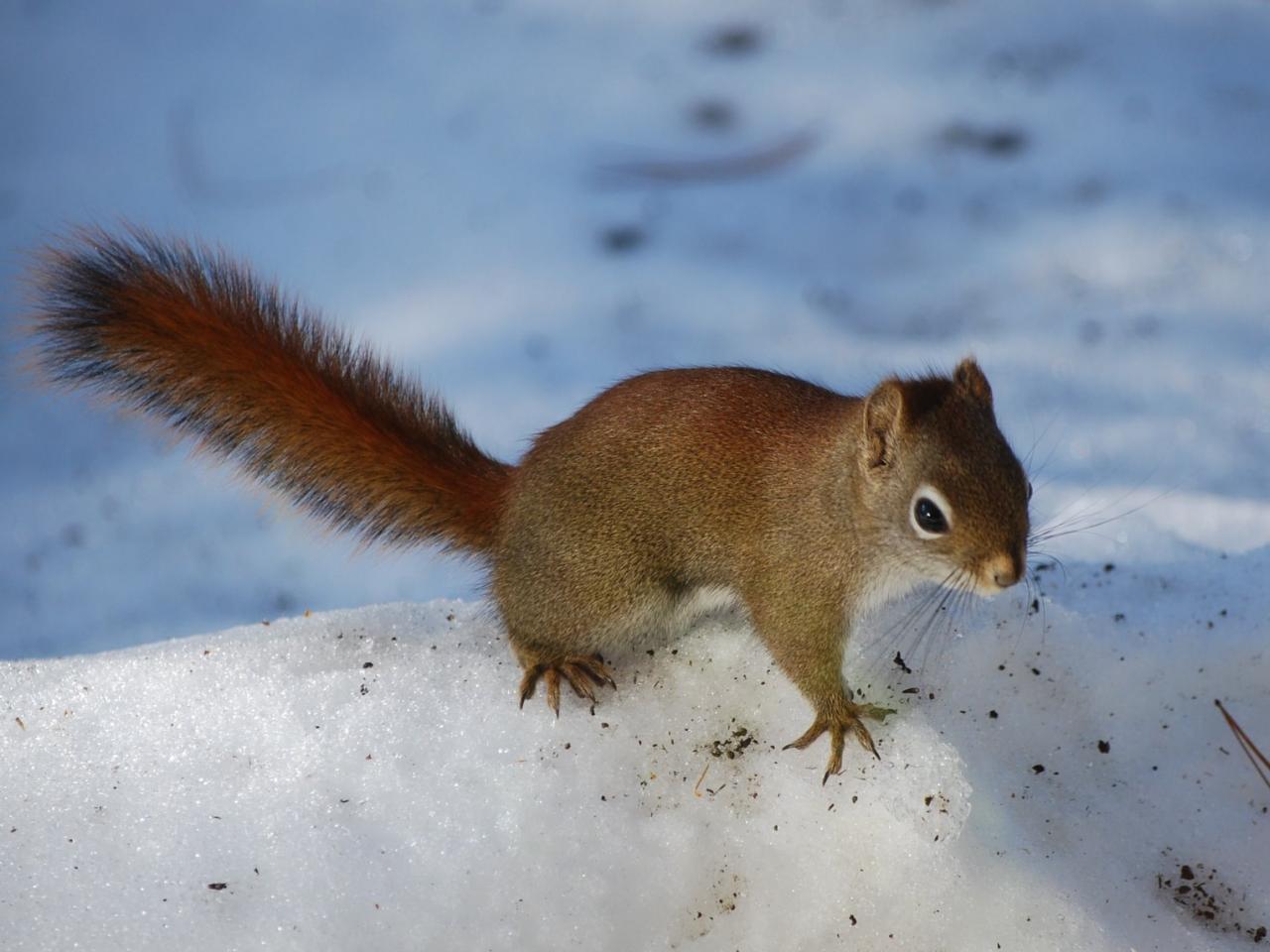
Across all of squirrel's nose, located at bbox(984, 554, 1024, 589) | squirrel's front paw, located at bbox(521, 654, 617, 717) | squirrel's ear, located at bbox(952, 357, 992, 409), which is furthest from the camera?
squirrel's front paw, located at bbox(521, 654, 617, 717)

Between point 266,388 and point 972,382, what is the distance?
85 cm

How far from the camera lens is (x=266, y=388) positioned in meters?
1.77

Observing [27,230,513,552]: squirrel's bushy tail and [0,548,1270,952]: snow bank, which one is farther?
[27,230,513,552]: squirrel's bushy tail

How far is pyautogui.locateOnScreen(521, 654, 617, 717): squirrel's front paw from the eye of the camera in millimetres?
1716

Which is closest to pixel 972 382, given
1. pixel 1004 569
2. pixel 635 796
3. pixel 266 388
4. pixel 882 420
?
pixel 882 420

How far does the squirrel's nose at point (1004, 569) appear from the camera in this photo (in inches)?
55.5

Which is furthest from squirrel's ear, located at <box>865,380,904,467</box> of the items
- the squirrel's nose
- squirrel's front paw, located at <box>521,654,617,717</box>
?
squirrel's front paw, located at <box>521,654,617,717</box>

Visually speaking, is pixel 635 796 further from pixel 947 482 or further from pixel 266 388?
pixel 266 388

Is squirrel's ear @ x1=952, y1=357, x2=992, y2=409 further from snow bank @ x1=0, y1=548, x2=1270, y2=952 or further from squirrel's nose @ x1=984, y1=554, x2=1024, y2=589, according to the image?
snow bank @ x1=0, y1=548, x2=1270, y2=952

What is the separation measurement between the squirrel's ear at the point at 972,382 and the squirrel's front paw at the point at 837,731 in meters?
0.37

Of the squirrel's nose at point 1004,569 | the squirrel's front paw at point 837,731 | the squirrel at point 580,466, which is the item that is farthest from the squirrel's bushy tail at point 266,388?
the squirrel's nose at point 1004,569

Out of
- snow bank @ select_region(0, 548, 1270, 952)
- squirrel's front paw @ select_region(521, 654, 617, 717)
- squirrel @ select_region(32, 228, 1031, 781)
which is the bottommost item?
snow bank @ select_region(0, 548, 1270, 952)

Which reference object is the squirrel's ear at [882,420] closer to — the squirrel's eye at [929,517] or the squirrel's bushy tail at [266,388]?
the squirrel's eye at [929,517]

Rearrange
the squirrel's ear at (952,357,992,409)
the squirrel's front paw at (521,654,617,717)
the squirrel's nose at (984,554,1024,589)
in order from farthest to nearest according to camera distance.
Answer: the squirrel's front paw at (521,654,617,717), the squirrel's ear at (952,357,992,409), the squirrel's nose at (984,554,1024,589)
